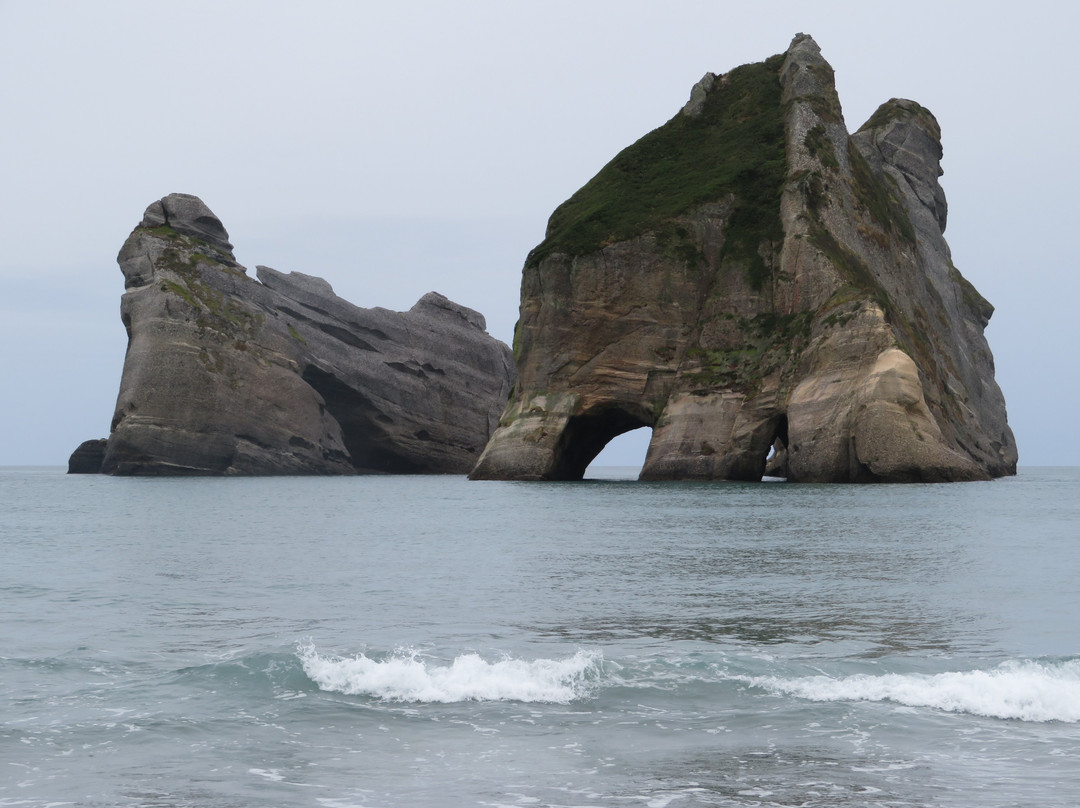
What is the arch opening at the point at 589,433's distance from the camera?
72.0 meters

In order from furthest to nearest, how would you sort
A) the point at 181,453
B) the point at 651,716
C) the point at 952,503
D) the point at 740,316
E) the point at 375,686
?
the point at 181,453 → the point at 740,316 → the point at 952,503 → the point at 375,686 → the point at 651,716

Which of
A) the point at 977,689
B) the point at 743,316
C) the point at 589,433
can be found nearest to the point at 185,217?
the point at 589,433

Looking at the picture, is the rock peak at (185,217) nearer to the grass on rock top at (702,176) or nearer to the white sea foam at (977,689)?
the grass on rock top at (702,176)

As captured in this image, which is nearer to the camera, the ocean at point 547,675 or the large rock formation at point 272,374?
the ocean at point 547,675

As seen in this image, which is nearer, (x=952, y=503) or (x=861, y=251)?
(x=952, y=503)

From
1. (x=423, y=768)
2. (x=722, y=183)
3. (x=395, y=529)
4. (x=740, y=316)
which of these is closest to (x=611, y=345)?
(x=740, y=316)

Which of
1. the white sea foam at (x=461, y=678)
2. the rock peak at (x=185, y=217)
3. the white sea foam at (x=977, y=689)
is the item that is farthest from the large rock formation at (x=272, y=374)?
the white sea foam at (x=977, y=689)

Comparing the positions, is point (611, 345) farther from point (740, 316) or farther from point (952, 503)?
point (952, 503)

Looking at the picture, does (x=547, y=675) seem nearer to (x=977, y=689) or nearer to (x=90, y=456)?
Answer: (x=977, y=689)

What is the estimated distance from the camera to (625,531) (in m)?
35.2

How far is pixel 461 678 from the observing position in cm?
1330

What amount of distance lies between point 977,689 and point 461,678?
5.73 m

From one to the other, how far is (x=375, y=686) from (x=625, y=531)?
2249 cm

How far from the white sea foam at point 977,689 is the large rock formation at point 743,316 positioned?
4566 cm
